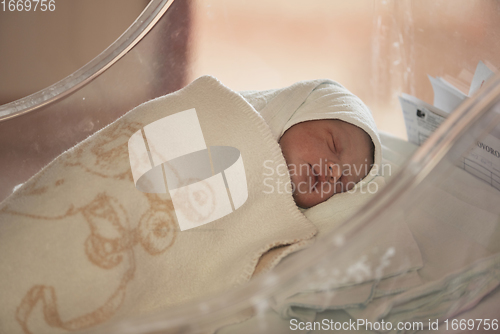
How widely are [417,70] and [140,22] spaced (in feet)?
2.26

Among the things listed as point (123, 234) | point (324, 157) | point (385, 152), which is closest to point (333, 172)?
point (324, 157)

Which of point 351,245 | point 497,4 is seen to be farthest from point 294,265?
point 497,4

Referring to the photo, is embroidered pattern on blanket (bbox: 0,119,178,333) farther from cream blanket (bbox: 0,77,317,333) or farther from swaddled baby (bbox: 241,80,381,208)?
swaddled baby (bbox: 241,80,381,208)

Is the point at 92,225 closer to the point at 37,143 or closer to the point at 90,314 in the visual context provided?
the point at 90,314

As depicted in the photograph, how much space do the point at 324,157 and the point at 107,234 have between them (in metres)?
0.41

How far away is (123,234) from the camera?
587mm

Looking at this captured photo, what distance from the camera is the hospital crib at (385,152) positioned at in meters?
0.37

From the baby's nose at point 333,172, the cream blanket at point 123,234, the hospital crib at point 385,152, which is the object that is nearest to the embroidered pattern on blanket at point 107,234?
the cream blanket at point 123,234

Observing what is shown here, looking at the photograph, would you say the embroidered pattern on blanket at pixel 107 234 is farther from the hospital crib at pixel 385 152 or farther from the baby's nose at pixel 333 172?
the baby's nose at pixel 333 172

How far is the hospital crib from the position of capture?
0.37 meters

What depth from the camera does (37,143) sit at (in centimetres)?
93

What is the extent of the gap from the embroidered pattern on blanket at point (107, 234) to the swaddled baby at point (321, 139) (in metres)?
0.27

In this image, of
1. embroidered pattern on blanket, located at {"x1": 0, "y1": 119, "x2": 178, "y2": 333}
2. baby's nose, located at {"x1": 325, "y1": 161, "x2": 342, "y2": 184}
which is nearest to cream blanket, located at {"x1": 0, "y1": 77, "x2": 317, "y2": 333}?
embroidered pattern on blanket, located at {"x1": 0, "y1": 119, "x2": 178, "y2": 333}

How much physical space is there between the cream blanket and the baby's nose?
0.11 metres
